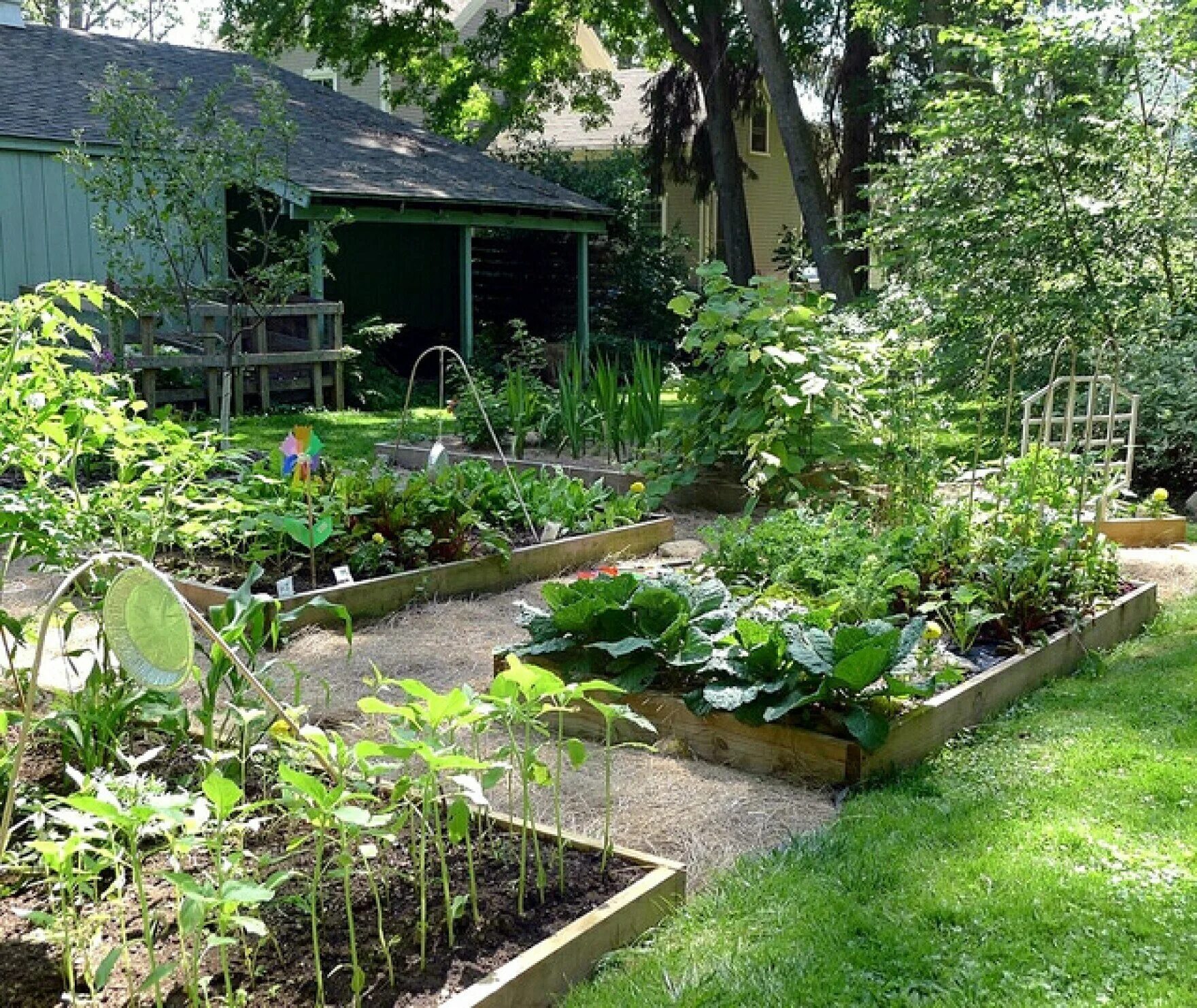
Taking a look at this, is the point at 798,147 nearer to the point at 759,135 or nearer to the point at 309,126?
the point at 309,126

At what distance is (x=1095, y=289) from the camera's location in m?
9.83

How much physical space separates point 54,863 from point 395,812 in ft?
3.67

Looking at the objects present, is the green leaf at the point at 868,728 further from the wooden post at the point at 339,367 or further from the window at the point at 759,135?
the window at the point at 759,135

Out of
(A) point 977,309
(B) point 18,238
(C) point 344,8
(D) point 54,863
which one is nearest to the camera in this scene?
(D) point 54,863

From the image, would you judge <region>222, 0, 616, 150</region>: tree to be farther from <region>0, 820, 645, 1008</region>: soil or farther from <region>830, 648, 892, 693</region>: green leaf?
<region>0, 820, 645, 1008</region>: soil

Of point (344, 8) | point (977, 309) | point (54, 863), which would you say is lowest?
point (54, 863)

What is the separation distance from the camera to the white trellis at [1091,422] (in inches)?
256

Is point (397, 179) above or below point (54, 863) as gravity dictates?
above

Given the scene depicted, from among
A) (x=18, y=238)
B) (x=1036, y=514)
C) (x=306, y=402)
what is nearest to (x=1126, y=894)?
(x=1036, y=514)

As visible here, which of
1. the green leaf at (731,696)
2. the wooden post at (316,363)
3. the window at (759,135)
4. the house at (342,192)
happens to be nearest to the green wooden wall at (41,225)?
the house at (342,192)

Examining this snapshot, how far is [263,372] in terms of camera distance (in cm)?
1252

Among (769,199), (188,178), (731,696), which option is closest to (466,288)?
(188,178)

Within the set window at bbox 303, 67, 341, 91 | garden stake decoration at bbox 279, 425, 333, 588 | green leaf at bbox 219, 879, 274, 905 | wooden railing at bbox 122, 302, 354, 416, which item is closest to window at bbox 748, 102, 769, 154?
window at bbox 303, 67, 341, 91

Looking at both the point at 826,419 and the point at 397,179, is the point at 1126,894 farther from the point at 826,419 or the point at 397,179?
the point at 397,179
